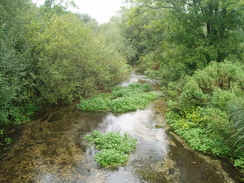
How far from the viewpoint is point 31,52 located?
1253 cm

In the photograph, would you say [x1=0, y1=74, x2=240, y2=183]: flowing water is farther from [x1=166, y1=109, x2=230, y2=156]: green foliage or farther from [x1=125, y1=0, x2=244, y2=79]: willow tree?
[x1=125, y1=0, x2=244, y2=79]: willow tree

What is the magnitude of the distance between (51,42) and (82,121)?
5.89m

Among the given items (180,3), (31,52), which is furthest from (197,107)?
(31,52)

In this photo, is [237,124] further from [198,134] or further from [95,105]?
[95,105]

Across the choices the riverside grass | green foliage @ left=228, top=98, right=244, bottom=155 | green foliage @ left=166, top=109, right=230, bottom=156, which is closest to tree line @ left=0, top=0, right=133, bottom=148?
the riverside grass

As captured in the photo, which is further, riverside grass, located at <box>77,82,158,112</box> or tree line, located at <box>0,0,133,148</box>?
riverside grass, located at <box>77,82,158,112</box>

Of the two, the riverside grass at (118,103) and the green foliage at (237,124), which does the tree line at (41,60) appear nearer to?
the riverside grass at (118,103)

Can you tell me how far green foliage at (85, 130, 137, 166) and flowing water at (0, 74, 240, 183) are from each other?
10.1 inches

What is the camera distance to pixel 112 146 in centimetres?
831

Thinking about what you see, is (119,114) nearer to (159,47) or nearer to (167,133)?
(167,133)

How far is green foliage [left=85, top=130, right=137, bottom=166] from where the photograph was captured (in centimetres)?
741

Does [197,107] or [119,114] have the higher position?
[197,107]

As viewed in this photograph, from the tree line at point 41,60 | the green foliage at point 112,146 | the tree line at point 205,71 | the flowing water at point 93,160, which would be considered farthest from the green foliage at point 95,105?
the tree line at point 205,71

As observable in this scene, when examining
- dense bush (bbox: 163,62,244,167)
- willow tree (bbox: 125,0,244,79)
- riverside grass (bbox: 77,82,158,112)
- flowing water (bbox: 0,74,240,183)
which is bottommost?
flowing water (bbox: 0,74,240,183)
